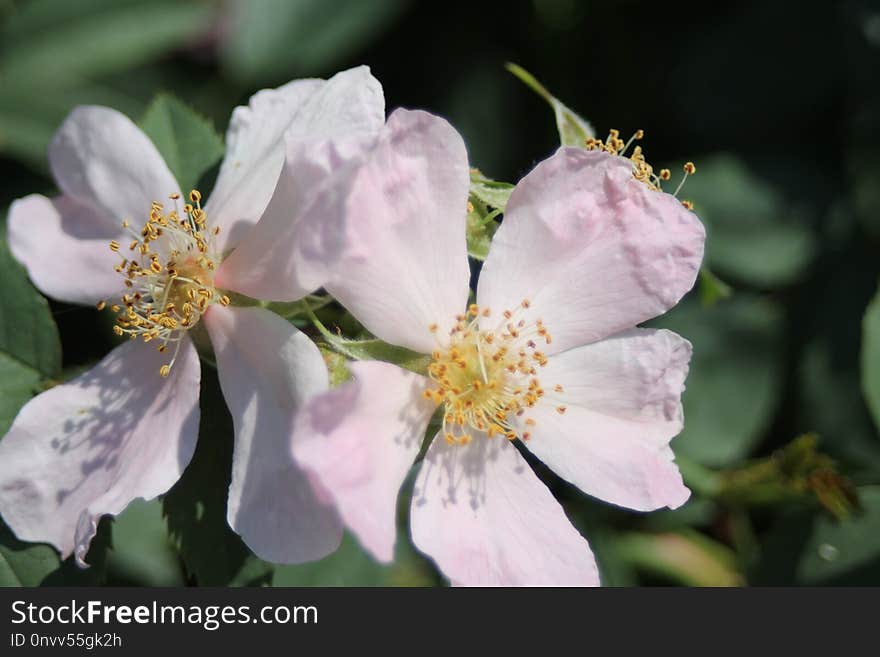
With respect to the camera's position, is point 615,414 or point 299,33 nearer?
point 615,414

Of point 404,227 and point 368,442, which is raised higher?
point 404,227

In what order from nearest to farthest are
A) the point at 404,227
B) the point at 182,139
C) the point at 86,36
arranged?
the point at 404,227
the point at 182,139
the point at 86,36

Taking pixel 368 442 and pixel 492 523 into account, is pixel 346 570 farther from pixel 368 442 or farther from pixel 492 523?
pixel 368 442

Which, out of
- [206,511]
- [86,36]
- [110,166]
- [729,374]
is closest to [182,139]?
[110,166]

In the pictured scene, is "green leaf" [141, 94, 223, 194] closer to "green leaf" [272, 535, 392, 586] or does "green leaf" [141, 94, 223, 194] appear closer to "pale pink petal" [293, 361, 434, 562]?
"pale pink petal" [293, 361, 434, 562]

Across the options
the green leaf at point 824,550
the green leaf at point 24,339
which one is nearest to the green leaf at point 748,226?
the green leaf at point 824,550

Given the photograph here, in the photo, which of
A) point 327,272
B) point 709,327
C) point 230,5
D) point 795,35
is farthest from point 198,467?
point 230,5

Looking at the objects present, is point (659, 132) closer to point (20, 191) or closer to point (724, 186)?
point (724, 186)
